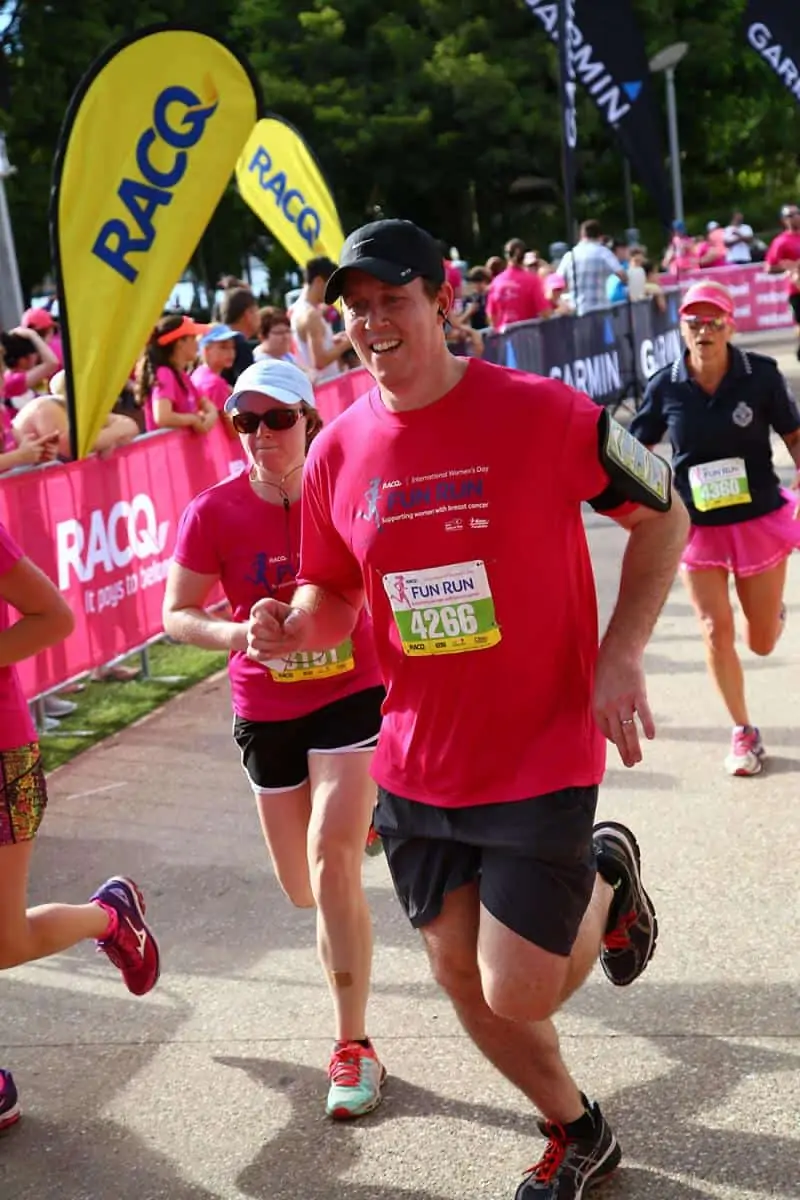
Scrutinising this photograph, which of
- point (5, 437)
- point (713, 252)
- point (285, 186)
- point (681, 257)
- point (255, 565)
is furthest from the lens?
point (681, 257)

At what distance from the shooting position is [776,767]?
705 centimetres

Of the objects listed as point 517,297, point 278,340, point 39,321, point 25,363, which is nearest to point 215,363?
point 278,340

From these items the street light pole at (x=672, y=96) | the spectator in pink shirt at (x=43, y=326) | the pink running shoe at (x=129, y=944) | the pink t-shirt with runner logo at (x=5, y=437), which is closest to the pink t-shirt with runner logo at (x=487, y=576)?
the pink running shoe at (x=129, y=944)

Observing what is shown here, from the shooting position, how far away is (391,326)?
3.48m

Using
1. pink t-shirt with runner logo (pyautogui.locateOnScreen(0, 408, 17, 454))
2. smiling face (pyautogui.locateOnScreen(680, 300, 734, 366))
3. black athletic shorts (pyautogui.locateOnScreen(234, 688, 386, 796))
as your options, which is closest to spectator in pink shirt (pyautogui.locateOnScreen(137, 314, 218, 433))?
pink t-shirt with runner logo (pyautogui.locateOnScreen(0, 408, 17, 454))

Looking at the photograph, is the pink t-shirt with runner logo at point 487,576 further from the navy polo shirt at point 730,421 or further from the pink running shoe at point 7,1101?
the navy polo shirt at point 730,421

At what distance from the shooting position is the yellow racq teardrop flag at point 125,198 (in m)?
8.20

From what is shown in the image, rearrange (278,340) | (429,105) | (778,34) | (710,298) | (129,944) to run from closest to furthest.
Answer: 1. (129,944)
2. (710,298)
3. (278,340)
4. (778,34)
5. (429,105)

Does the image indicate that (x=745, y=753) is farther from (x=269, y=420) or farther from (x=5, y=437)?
(x=5, y=437)

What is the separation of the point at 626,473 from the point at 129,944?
2.25 m

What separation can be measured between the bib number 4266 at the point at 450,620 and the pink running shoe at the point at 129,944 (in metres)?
1.81

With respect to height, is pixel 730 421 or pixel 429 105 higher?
pixel 429 105

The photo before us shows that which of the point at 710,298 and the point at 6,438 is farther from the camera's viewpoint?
the point at 6,438

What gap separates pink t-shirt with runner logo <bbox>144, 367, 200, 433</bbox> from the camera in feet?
32.8
